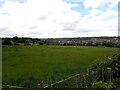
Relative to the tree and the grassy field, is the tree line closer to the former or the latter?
the tree

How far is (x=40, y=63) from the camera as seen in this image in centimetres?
432

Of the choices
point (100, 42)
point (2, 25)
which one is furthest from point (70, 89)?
point (100, 42)

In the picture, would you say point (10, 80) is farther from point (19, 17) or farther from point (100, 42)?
point (100, 42)

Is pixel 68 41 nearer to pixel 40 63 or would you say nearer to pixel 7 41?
pixel 40 63

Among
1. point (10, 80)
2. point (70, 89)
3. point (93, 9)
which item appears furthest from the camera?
point (93, 9)

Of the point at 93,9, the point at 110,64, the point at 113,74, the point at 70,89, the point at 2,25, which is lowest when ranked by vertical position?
the point at 70,89

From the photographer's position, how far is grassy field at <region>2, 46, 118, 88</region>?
2686 millimetres

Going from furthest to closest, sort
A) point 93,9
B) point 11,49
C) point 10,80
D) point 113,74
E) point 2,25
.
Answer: point 11,49, point 93,9, point 10,80, point 2,25, point 113,74

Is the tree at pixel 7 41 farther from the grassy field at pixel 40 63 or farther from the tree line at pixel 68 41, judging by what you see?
the grassy field at pixel 40 63

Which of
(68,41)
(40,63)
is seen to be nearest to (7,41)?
(40,63)

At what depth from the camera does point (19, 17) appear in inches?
154

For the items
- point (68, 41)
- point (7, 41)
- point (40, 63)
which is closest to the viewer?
point (40, 63)

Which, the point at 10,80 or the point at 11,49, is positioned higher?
the point at 11,49

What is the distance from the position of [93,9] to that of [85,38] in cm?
225
